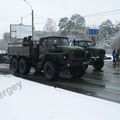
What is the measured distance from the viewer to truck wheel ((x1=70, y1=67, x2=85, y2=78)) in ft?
55.6

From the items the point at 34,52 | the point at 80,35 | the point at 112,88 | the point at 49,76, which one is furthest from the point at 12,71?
the point at 80,35

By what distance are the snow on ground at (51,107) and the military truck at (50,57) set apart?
432 cm

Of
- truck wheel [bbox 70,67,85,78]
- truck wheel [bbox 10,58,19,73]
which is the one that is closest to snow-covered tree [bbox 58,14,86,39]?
truck wheel [bbox 10,58,19,73]

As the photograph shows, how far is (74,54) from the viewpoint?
50.8 ft

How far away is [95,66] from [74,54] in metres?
7.05

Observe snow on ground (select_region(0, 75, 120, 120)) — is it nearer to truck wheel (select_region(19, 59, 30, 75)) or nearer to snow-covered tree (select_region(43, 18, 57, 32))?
truck wheel (select_region(19, 59, 30, 75))

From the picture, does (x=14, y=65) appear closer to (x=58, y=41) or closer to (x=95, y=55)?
(x=58, y=41)

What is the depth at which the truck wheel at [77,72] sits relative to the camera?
16947 mm

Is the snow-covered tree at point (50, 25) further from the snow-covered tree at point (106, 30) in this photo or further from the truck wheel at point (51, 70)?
the truck wheel at point (51, 70)

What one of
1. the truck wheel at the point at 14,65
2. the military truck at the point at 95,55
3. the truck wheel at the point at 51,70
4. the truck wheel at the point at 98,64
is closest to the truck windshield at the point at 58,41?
the truck wheel at the point at 51,70

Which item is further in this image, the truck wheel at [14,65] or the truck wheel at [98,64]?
the truck wheel at [98,64]

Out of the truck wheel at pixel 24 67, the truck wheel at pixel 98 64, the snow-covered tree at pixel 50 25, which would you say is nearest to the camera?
the truck wheel at pixel 24 67

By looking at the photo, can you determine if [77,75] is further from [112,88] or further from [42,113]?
[42,113]

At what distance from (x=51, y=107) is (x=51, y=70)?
6.93m
